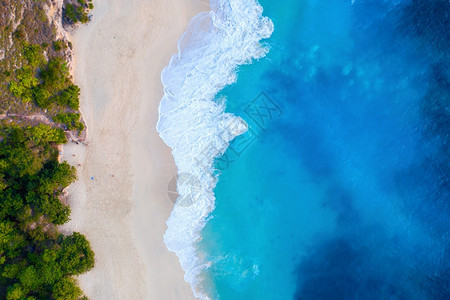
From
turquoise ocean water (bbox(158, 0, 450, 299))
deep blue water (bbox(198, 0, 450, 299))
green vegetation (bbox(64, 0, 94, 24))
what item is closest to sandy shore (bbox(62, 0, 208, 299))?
green vegetation (bbox(64, 0, 94, 24))

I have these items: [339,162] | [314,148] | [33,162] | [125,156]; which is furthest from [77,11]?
[339,162]

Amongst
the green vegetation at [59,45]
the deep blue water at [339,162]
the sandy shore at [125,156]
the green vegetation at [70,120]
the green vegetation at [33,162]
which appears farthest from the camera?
the deep blue water at [339,162]

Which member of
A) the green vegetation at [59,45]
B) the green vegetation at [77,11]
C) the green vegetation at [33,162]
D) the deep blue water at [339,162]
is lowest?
the deep blue water at [339,162]

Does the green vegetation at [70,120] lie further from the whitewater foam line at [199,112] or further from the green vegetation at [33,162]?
the whitewater foam line at [199,112]

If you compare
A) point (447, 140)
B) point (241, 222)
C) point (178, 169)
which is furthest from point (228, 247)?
point (447, 140)

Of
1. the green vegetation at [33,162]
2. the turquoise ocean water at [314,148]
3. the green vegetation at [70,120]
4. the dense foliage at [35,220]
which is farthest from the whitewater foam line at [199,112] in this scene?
the dense foliage at [35,220]

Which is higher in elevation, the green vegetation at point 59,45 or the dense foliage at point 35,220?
the green vegetation at point 59,45

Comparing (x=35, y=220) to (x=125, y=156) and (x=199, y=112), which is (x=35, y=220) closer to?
(x=125, y=156)

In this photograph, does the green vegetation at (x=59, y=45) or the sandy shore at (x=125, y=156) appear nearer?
the green vegetation at (x=59, y=45)
